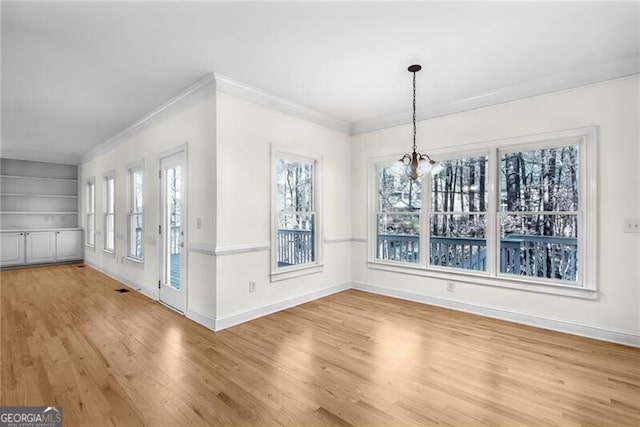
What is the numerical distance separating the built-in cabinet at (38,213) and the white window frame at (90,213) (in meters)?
0.40

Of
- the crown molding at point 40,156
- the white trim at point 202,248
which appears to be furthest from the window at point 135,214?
the crown molding at point 40,156

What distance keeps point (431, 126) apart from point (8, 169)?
9345 millimetres

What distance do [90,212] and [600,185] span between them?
31.4 ft

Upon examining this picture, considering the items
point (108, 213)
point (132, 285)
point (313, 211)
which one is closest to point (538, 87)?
point (313, 211)

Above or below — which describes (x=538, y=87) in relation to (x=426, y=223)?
above

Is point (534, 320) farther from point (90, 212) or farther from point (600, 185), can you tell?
point (90, 212)

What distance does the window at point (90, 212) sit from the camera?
733cm

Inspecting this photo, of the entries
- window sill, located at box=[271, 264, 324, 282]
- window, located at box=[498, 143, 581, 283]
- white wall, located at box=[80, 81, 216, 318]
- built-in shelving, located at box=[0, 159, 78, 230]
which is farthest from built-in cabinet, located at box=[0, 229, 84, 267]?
window, located at box=[498, 143, 581, 283]

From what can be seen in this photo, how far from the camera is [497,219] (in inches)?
151

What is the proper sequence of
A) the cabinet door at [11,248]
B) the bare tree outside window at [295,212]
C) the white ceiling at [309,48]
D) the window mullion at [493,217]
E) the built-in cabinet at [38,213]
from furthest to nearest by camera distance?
1. the built-in cabinet at [38,213]
2. the cabinet door at [11,248]
3. the bare tree outside window at [295,212]
4. the window mullion at [493,217]
5. the white ceiling at [309,48]

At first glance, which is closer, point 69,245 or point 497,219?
point 497,219

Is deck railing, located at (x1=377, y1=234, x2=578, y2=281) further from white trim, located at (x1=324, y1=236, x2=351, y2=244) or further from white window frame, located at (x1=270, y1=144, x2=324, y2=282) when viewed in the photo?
white window frame, located at (x1=270, y1=144, x2=324, y2=282)

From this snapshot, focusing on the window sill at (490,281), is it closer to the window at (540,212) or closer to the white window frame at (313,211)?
the window at (540,212)

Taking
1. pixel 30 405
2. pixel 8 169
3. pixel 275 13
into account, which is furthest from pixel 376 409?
pixel 8 169
